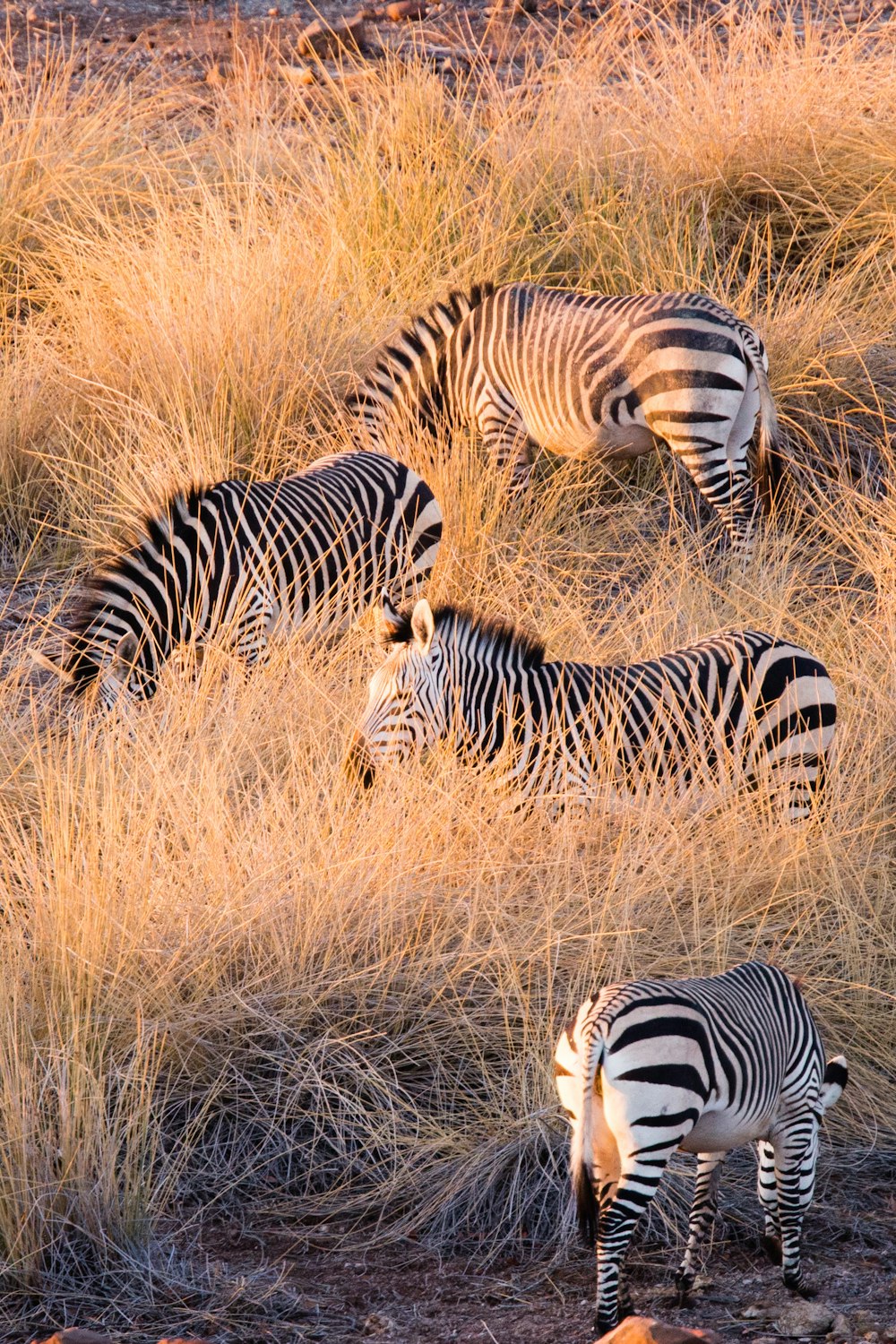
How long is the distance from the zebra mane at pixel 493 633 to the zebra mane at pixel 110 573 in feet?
3.98

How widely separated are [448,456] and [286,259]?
1.31 meters

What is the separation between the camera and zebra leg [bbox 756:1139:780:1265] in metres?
3.22

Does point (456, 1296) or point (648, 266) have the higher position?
point (648, 266)

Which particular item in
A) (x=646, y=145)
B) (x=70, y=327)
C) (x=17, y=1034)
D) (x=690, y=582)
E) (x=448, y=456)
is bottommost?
(x=17, y=1034)

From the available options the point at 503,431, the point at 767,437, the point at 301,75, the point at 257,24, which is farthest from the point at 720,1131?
the point at 257,24

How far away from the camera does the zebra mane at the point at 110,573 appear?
549cm

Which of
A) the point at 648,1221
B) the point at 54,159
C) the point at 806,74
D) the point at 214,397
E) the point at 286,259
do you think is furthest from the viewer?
the point at 54,159

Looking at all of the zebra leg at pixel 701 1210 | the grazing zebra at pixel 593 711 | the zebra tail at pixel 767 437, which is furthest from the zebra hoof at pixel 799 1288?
the zebra tail at pixel 767 437

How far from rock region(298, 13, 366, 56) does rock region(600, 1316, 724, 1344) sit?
375 inches

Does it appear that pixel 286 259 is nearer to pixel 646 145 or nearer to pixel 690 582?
pixel 646 145

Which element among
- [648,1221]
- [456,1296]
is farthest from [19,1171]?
[648,1221]

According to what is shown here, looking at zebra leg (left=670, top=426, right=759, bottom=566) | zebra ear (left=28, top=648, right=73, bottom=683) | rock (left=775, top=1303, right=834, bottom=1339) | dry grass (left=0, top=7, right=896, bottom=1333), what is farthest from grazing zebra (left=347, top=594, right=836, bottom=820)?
zebra leg (left=670, top=426, right=759, bottom=566)

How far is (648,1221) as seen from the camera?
347cm

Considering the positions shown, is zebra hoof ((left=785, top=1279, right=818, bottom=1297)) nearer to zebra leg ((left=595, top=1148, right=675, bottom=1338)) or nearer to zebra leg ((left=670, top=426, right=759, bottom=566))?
zebra leg ((left=595, top=1148, right=675, bottom=1338))
